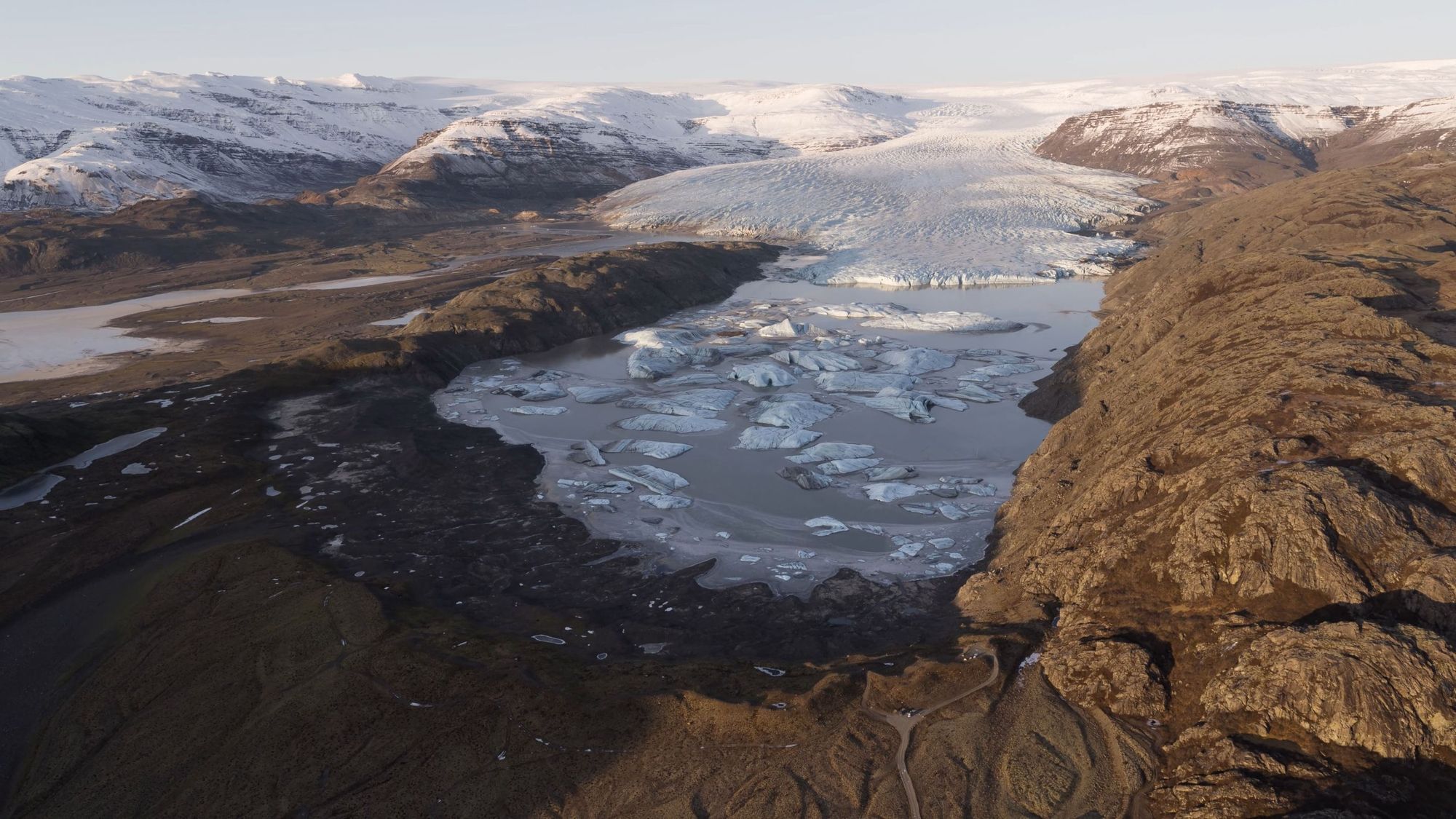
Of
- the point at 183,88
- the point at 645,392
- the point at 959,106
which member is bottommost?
the point at 645,392

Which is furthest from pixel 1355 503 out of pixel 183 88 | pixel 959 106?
pixel 183 88

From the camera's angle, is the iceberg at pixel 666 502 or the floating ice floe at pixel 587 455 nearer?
the iceberg at pixel 666 502

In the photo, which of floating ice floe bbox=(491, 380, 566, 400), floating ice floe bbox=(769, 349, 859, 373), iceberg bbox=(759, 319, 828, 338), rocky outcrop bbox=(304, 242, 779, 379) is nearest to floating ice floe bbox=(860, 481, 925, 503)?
floating ice floe bbox=(769, 349, 859, 373)

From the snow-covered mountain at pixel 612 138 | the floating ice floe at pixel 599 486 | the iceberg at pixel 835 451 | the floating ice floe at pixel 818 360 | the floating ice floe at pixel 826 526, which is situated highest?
the snow-covered mountain at pixel 612 138

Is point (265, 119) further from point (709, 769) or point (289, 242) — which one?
point (709, 769)

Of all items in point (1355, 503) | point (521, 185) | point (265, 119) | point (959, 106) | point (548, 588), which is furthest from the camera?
point (265, 119)

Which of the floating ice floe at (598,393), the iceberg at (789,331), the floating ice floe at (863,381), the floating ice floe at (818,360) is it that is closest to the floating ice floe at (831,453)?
the floating ice floe at (863,381)

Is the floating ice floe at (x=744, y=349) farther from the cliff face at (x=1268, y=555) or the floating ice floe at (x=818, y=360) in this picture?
the cliff face at (x=1268, y=555)
